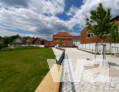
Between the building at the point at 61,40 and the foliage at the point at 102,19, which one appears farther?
the building at the point at 61,40

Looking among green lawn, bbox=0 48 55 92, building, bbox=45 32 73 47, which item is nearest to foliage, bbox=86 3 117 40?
green lawn, bbox=0 48 55 92

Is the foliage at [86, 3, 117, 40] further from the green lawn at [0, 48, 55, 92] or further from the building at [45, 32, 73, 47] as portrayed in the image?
the building at [45, 32, 73, 47]

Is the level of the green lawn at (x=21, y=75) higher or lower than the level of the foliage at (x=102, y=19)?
lower

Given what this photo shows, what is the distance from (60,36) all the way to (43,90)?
166 ft

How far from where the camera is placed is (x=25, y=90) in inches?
100.0

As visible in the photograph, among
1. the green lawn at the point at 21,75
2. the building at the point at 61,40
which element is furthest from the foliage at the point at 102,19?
the building at the point at 61,40

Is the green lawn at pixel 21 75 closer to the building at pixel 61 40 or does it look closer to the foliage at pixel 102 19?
the foliage at pixel 102 19

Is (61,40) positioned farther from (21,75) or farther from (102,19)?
(21,75)

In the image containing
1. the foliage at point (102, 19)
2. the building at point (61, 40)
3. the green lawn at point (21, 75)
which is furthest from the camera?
the building at point (61, 40)

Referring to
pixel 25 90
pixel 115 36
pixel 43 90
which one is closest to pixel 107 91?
pixel 43 90

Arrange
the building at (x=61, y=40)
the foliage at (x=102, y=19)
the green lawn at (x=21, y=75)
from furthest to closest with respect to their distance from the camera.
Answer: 1. the building at (x=61, y=40)
2. the foliage at (x=102, y=19)
3. the green lawn at (x=21, y=75)

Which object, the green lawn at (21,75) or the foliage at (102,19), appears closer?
the green lawn at (21,75)

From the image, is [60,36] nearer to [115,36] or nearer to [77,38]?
[77,38]

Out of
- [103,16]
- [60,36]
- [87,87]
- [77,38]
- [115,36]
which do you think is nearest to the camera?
[87,87]
